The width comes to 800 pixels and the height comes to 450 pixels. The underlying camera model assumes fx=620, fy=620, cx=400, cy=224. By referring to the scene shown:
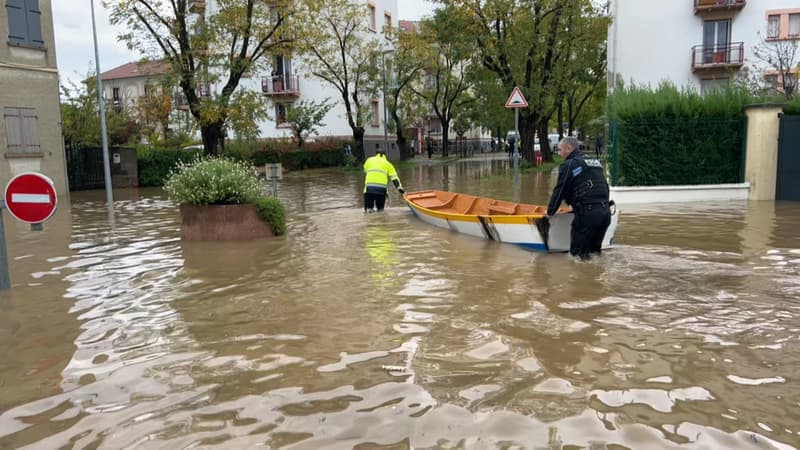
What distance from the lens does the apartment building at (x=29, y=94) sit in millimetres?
22000

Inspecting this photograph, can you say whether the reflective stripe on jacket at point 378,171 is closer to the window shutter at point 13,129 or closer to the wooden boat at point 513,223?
the wooden boat at point 513,223

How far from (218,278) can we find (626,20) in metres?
35.7

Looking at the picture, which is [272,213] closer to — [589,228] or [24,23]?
[589,228]

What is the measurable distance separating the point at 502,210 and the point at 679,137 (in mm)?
7004

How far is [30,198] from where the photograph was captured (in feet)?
22.9

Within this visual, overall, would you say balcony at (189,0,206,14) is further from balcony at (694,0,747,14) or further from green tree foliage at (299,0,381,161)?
balcony at (694,0,747,14)

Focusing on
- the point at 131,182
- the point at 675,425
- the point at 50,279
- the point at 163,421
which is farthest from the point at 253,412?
the point at 131,182

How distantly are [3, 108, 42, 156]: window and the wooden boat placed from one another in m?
16.8

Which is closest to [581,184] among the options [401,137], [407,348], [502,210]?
[502,210]

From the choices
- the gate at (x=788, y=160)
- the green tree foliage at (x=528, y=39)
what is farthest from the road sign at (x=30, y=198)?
the green tree foliage at (x=528, y=39)

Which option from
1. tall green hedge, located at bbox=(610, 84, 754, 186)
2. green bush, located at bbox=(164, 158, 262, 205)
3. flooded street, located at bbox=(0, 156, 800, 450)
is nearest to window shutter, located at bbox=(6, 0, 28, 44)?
green bush, located at bbox=(164, 158, 262, 205)

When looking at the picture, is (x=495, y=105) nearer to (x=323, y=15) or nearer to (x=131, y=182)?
A: (x=323, y=15)

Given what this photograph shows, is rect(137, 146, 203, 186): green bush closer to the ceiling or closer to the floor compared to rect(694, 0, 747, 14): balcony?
closer to the floor

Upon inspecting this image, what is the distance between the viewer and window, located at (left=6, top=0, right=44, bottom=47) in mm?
22062
